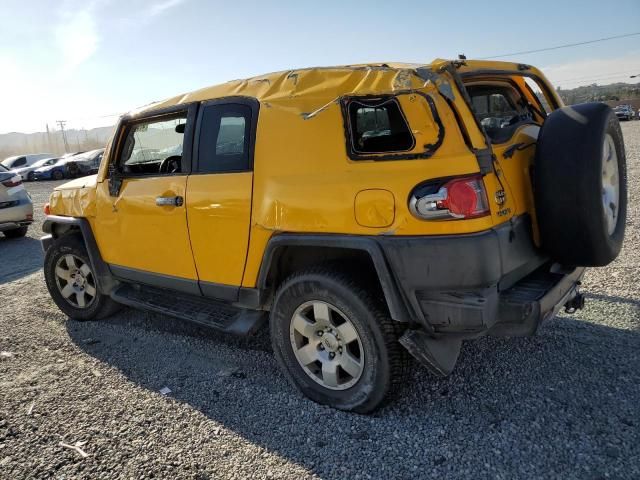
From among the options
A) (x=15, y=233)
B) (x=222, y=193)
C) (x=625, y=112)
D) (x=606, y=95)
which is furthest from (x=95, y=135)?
(x=222, y=193)

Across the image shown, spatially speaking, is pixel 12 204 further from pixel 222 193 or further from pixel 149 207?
pixel 222 193

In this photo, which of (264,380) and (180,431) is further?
(264,380)

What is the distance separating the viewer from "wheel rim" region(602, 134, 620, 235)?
271 centimetres

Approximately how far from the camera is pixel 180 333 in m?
4.10

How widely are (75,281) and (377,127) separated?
3.24 meters

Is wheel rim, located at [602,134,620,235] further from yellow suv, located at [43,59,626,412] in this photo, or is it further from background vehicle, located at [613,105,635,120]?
background vehicle, located at [613,105,635,120]

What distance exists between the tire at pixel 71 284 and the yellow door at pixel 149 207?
40cm

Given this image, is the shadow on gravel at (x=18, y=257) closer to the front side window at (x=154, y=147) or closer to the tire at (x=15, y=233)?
the tire at (x=15, y=233)

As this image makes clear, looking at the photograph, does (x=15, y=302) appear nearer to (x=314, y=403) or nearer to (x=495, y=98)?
(x=314, y=403)

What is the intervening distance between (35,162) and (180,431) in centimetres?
2846

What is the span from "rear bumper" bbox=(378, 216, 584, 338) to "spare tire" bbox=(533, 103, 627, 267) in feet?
0.55

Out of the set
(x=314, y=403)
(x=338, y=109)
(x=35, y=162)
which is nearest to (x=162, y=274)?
(x=314, y=403)

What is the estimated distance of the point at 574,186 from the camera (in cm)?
235

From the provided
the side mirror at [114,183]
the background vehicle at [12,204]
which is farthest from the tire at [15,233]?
the side mirror at [114,183]
